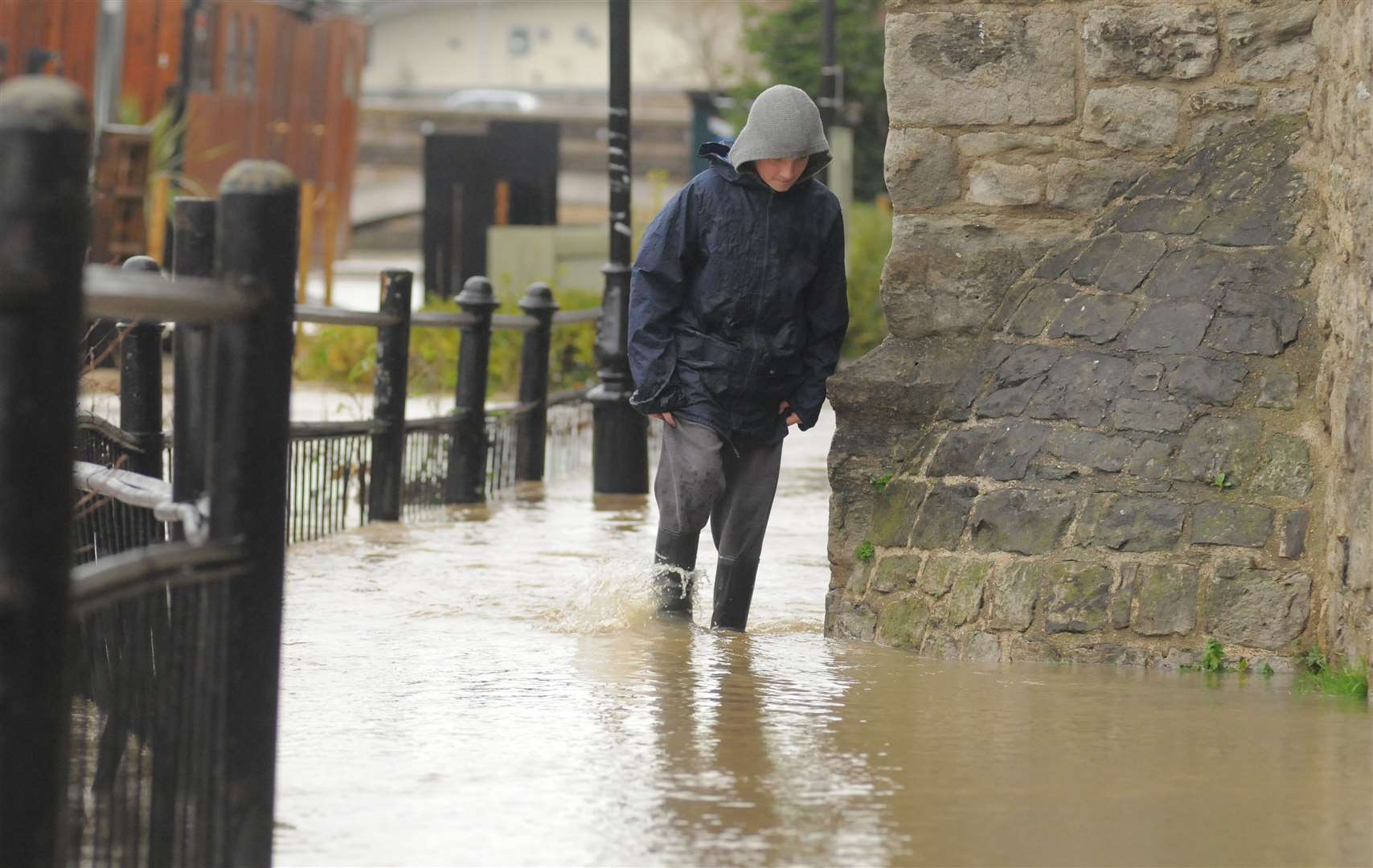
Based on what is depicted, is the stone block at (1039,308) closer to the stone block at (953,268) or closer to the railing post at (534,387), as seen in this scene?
the stone block at (953,268)

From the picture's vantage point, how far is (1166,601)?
5496mm

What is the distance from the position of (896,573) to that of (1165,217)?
1.39m

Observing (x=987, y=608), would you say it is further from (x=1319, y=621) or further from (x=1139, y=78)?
(x=1139, y=78)

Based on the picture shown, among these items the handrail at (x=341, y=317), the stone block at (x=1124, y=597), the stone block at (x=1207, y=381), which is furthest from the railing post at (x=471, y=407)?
the stone block at (x=1124, y=597)

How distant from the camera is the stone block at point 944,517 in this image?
5867 millimetres

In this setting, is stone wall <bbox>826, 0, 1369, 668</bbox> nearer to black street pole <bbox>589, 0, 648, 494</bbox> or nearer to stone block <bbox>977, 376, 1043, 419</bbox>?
stone block <bbox>977, 376, 1043, 419</bbox>

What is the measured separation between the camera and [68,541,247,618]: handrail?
8.68ft

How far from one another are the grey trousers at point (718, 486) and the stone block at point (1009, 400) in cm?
69

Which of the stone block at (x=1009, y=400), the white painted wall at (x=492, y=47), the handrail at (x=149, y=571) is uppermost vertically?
the white painted wall at (x=492, y=47)

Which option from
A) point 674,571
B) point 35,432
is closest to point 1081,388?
point 674,571

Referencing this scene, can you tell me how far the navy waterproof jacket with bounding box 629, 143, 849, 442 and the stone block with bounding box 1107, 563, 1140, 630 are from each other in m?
1.23

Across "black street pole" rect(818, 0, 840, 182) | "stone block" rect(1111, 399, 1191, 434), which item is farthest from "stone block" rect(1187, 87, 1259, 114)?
"black street pole" rect(818, 0, 840, 182)

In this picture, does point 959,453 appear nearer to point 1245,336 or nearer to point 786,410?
point 786,410

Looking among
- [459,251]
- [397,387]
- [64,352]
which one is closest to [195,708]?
[64,352]
